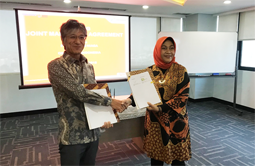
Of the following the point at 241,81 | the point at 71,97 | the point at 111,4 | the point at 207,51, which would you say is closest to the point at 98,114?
the point at 71,97

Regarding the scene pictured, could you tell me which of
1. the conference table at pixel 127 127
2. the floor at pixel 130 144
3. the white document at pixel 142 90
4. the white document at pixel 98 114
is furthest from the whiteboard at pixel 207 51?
the white document at pixel 98 114

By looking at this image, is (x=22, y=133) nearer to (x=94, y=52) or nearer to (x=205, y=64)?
(x=94, y=52)

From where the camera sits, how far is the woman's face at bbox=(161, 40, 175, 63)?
5.41 feet

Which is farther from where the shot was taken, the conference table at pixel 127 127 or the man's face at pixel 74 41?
the conference table at pixel 127 127

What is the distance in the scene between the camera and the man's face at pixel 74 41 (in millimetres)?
1244

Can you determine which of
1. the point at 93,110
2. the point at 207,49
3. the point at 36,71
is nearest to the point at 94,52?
the point at 36,71

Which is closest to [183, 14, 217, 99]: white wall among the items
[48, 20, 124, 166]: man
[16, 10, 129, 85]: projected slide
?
[16, 10, 129, 85]: projected slide

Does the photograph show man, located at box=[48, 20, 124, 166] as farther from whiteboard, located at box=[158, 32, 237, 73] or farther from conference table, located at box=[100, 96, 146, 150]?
whiteboard, located at box=[158, 32, 237, 73]

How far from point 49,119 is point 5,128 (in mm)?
845

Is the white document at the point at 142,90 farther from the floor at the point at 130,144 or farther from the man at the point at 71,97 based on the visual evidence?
the floor at the point at 130,144

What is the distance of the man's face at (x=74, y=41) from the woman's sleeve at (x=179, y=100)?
82cm

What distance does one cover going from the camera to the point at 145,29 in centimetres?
530

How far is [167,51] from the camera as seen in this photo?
165 cm

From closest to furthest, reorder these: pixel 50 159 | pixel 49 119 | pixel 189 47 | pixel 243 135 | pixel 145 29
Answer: pixel 50 159, pixel 243 135, pixel 49 119, pixel 189 47, pixel 145 29
